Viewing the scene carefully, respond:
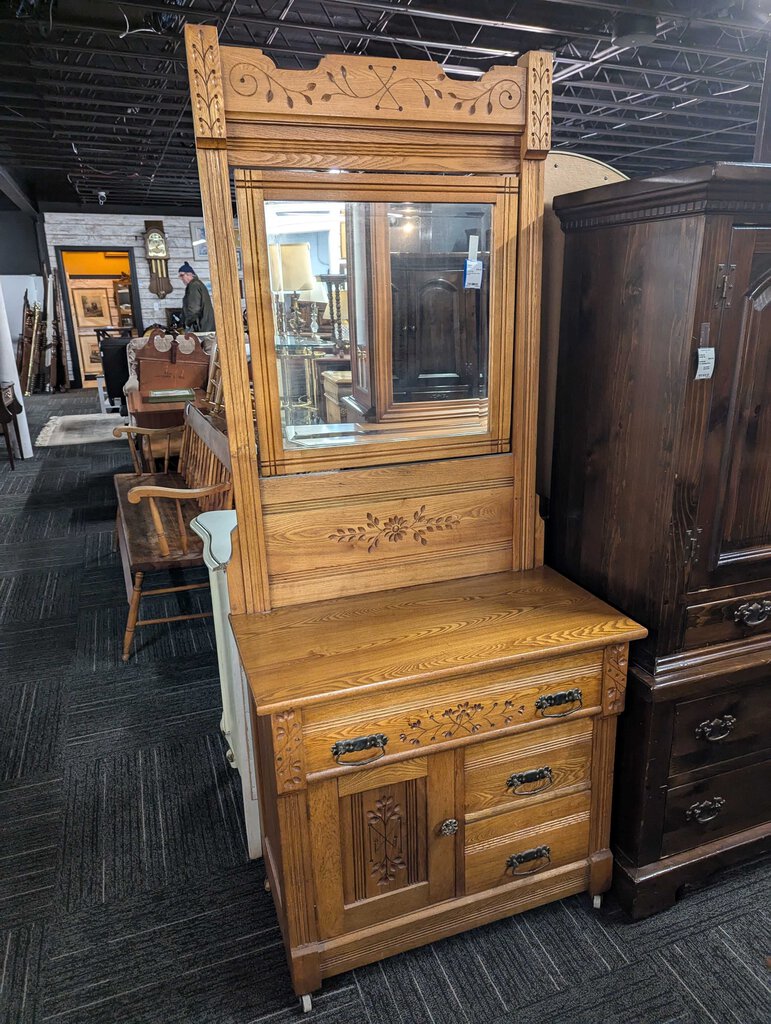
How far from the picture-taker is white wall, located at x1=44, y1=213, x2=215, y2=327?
460 inches

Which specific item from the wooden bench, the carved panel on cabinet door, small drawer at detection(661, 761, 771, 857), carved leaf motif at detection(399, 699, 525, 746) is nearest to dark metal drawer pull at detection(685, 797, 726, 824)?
small drawer at detection(661, 761, 771, 857)

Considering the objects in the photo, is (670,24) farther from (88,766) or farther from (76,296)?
(76,296)

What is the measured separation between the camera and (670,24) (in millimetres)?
5141

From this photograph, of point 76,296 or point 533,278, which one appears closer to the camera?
point 533,278

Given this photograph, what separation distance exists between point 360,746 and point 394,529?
1.80 feet

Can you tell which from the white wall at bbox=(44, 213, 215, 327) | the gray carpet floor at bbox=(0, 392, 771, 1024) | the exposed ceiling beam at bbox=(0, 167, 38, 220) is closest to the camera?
the gray carpet floor at bbox=(0, 392, 771, 1024)

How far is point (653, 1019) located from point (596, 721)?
24.5 inches

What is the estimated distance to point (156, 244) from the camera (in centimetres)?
1180

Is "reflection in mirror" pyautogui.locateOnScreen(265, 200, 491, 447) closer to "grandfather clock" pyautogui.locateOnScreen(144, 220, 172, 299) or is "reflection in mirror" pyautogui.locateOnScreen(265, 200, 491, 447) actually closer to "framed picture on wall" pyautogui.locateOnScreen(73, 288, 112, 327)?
"grandfather clock" pyautogui.locateOnScreen(144, 220, 172, 299)

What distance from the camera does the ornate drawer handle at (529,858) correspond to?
5.41ft

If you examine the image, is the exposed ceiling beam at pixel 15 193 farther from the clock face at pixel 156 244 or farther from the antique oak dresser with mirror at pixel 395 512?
the antique oak dresser with mirror at pixel 395 512

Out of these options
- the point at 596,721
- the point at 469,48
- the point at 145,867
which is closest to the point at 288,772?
the point at 596,721

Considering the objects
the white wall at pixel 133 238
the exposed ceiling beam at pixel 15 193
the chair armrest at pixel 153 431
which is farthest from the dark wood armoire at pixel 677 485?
the white wall at pixel 133 238

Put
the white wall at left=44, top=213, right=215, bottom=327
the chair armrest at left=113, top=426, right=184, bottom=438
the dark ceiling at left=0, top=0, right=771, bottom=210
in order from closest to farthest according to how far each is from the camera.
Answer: the chair armrest at left=113, top=426, right=184, bottom=438 → the dark ceiling at left=0, top=0, right=771, bottom=210 → the white wall at left=44, top=213, right=215, bottom=327
